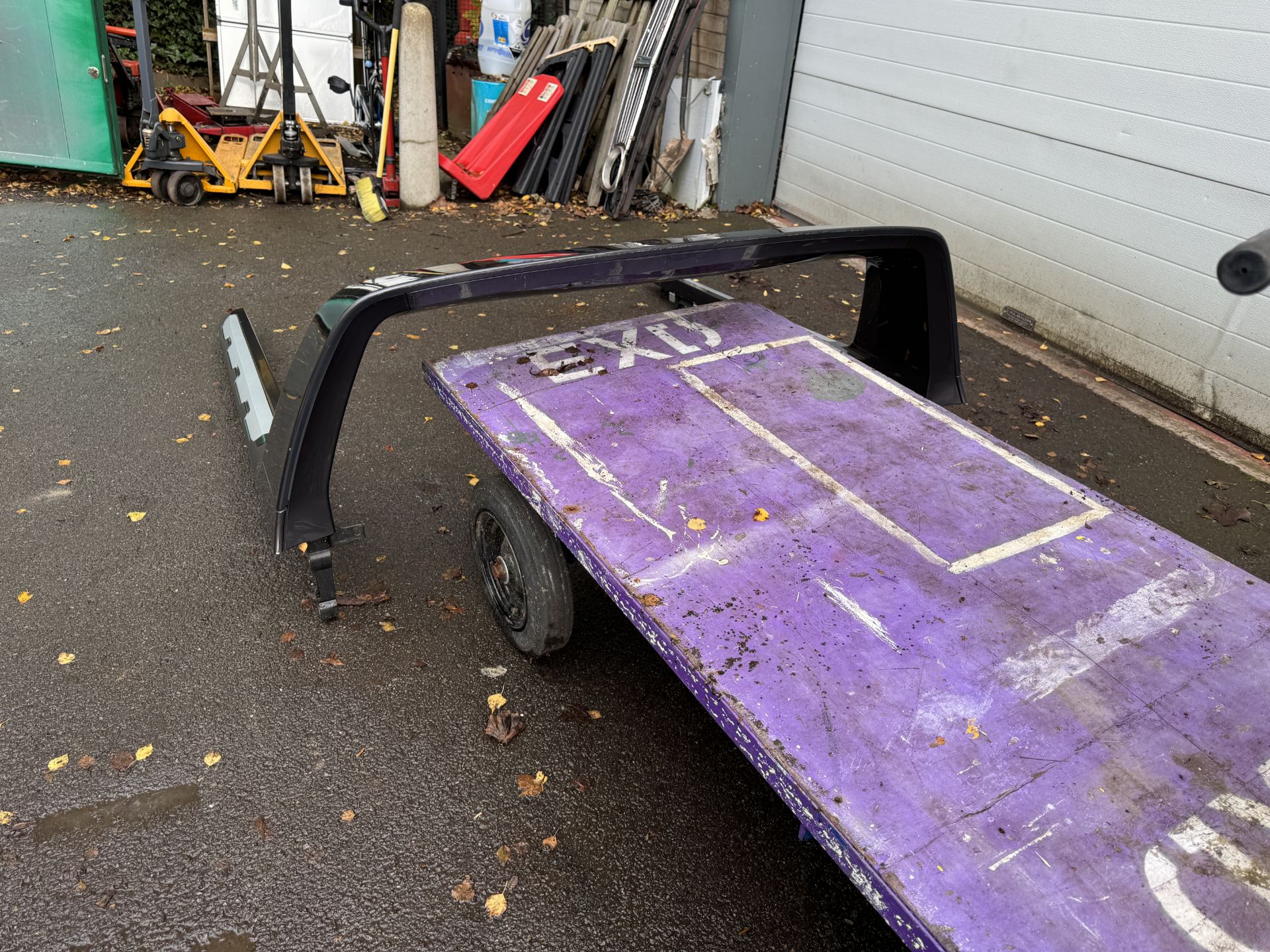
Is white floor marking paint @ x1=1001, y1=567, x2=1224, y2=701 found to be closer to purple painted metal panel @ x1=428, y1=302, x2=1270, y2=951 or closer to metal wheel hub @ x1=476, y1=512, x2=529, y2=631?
purple painted metal panel @ x1=428, y1=302, x2=1270, y2=951

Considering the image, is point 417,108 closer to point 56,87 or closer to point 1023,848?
point 56,87

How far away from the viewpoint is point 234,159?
7.94m

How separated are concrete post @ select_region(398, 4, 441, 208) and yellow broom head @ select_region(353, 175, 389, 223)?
35 cm

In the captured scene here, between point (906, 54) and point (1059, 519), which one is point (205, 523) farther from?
point (906, 54)

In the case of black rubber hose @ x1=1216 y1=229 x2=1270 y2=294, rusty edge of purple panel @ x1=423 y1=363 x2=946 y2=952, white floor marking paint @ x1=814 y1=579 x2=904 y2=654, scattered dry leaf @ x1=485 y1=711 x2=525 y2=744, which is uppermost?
black rubber hose @ x1=1216 y1=229 x2=1270 y2=294

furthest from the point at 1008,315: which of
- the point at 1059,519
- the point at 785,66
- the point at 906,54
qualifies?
the point at 1059,519

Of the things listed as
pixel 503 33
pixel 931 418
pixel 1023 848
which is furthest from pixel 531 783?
pixel 503 33

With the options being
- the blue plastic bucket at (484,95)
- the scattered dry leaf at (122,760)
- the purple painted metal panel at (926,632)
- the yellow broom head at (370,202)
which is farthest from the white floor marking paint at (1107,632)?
the blue plastic bucket at (484,95)

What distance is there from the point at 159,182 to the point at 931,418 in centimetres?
743

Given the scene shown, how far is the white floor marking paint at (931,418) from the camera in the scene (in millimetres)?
2512

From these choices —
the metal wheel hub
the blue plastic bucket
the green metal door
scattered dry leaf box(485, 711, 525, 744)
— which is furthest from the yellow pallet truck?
scattered dry leaf box(485, 711, 525, 744)

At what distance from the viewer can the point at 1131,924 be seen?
61.9 inches

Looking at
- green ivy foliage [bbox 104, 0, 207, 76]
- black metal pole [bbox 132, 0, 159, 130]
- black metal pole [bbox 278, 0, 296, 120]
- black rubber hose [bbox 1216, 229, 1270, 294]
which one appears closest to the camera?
black rubber hose [bbox 1216, 229, 1270, 294]

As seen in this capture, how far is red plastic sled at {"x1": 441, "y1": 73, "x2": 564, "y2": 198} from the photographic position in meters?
8.31
